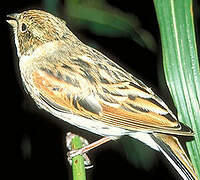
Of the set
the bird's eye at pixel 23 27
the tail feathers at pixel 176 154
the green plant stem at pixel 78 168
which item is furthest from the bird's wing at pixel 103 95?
the green plant stem at pixel 78 168

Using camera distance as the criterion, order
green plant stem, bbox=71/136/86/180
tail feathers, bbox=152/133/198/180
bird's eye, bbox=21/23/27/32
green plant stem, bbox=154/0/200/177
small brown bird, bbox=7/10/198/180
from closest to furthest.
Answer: green plant stem, bbox=71/136/86/180, green plant stem, bbox=154/0/200/177, tail feathers, bbox=152/133/198/180, small brown bird, bbox=7/10/198/180, bird's eye, bbox=21/23/27/32

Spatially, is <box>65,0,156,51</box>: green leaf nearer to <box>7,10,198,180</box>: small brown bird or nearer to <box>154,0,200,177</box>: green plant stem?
<box>7,10,198,180</box>: small brown bird

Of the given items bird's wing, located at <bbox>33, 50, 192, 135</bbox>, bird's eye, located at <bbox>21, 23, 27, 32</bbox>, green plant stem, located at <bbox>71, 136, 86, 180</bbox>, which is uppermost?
bird's eye, located at <bbox>21, 23, 27, 32</bbox>

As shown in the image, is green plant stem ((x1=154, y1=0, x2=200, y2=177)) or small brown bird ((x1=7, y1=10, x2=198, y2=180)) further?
small brown bird ((x1=7, y1=10, x2=198, y2=180))

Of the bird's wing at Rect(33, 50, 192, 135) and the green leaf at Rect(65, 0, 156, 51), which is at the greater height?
the green leaf at Rect(65, 0, 156, 51)

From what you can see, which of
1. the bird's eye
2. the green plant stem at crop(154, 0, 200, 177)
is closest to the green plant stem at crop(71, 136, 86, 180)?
the green plant stem at crop(154, 0, 200, 177)

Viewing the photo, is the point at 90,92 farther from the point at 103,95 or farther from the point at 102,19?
the point at 102,19

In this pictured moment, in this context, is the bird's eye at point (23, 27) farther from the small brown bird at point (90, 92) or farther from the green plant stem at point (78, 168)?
the green plant stem at point (78, 168)
